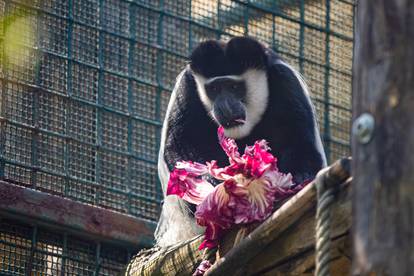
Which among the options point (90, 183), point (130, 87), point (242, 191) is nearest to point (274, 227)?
point (242, 191)

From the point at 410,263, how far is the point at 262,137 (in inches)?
92.1

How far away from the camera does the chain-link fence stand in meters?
4.06

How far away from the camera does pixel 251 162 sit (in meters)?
2.62

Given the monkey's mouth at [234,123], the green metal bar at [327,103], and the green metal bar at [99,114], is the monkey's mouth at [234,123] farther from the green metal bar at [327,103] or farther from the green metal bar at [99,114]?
the green metal bar at [327,103]

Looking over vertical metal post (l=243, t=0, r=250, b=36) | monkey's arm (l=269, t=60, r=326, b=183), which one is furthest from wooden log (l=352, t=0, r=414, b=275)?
vertical metal post (l=243, t=0, r=250, b=36)

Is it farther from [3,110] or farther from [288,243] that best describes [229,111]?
[288,243]

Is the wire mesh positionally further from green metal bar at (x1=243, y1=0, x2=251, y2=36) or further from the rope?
the rope

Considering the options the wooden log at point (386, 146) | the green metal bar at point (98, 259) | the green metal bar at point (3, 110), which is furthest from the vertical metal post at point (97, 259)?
the wooden log at point (386, 146)

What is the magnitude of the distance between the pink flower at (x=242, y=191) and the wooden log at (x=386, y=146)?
3.14 ft

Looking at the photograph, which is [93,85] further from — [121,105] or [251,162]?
[251,162]

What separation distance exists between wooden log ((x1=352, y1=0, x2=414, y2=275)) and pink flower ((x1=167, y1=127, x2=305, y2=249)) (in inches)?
37.7

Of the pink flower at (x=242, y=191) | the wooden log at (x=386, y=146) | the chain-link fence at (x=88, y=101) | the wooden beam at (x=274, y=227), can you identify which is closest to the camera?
the wooden log at (x=386, y=146)

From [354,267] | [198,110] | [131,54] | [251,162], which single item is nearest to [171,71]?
[131,54]

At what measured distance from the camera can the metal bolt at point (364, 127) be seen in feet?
5.28
